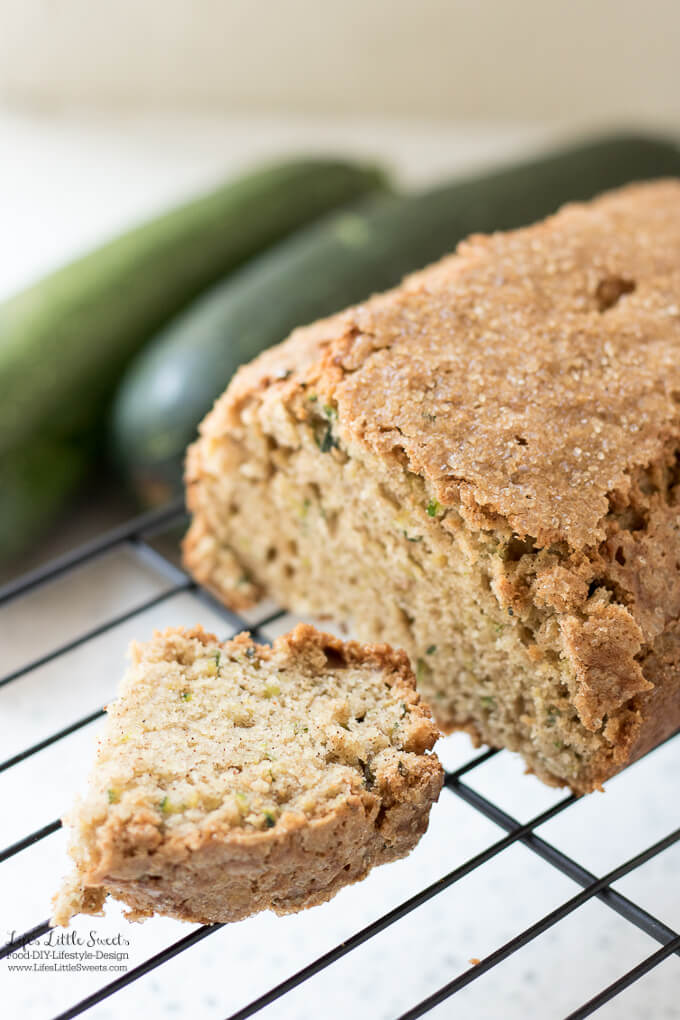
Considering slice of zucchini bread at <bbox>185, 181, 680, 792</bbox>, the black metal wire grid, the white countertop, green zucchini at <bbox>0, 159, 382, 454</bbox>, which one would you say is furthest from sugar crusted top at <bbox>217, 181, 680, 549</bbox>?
green zucchini at <bbox>0, 159, 382, 454</bbox>

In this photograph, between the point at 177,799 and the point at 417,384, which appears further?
the point at 417,384

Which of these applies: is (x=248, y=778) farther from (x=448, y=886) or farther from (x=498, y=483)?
(x=498, y=483)

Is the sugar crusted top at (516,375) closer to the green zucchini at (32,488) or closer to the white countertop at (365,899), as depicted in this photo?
the white countertop at (365,899)

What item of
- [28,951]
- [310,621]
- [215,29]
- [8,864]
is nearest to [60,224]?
[215,29]

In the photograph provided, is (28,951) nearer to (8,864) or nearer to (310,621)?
(8,864)

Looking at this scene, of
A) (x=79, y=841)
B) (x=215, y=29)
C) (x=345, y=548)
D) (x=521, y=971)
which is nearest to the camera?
(x=79, y=841)

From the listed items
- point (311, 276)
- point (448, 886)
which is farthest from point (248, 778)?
point (311, 276)

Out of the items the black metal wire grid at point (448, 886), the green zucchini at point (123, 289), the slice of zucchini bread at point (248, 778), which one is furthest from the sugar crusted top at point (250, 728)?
the green zucchini at point (123, 289)
